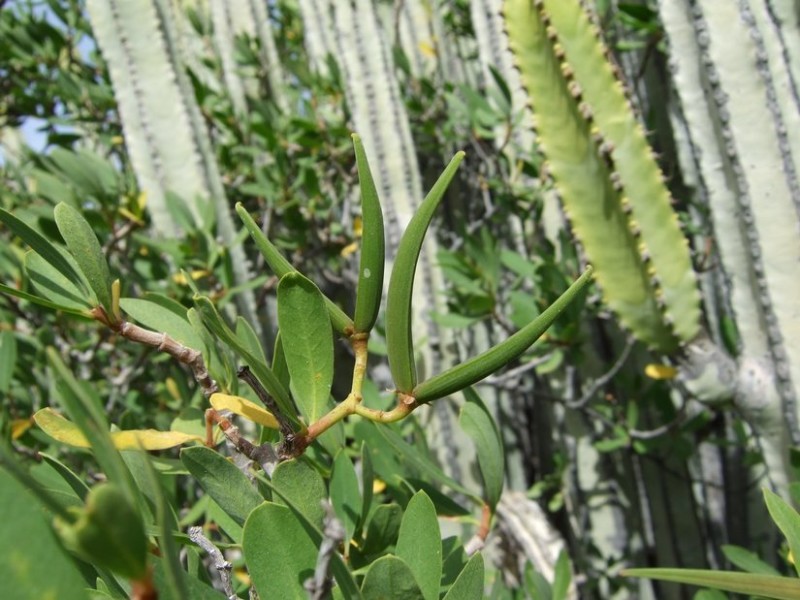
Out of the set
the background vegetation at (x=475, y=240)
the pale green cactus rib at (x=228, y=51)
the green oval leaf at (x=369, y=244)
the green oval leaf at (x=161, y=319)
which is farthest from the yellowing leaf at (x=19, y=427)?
the pale green cactus rib at (x=228, y=51)

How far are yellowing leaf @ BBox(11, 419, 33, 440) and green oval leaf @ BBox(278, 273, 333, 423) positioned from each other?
0.77 metres

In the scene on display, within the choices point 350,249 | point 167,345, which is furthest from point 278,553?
point 350,249

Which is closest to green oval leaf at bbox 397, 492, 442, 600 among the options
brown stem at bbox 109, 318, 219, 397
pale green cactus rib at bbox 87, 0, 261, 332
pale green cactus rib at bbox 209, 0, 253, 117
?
brown stem at bbox 109, 318, 219, 397

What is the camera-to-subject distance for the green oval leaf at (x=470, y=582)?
1.36ft

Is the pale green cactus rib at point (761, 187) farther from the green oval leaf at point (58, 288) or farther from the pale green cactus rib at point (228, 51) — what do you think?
the pale green cactus rib at point (228, 51)

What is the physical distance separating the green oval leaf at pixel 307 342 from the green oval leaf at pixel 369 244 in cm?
3

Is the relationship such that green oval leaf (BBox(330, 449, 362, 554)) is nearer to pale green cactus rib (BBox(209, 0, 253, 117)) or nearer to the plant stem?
the plant stem

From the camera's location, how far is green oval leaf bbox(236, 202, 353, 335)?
0.43m

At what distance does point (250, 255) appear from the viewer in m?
1.85

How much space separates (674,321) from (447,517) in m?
0.51

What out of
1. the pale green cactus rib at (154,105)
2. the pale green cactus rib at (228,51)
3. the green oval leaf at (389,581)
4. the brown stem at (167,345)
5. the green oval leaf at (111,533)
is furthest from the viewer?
the pale green cactus rib at (228,51)

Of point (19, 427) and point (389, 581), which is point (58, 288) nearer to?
point (389, 581)

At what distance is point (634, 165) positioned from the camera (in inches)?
40.4

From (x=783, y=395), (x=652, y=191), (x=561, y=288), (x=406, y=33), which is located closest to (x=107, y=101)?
(x=406, y=33)
